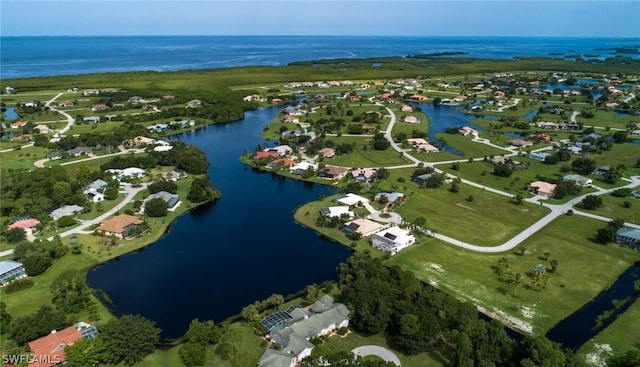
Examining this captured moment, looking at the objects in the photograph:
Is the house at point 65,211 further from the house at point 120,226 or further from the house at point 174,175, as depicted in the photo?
the house at point 174,175

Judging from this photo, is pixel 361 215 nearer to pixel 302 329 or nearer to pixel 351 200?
pixel 351 200

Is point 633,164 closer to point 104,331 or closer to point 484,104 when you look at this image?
point 484,104

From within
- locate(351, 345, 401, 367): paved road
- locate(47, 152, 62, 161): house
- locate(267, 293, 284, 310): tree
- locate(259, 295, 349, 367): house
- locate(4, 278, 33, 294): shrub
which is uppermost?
locate(259, 295, 349, 367): house

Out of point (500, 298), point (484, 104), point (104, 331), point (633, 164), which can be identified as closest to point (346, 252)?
point (500, 298)

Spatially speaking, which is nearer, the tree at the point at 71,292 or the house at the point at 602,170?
the tree at the point at 71,292

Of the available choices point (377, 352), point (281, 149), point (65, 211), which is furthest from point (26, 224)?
point (377, 352)

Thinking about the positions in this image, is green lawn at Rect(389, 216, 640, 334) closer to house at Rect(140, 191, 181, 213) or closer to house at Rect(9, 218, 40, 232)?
house at Rect(140, 191, 181, 213)

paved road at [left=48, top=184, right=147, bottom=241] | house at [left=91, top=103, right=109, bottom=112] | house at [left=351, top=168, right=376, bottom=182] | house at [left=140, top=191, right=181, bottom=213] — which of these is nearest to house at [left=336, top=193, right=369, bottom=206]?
house at [left=351, top=168, right=376, bottom=182]

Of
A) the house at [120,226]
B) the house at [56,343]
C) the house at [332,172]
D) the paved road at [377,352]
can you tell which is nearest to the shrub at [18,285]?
the house at [120,226]
